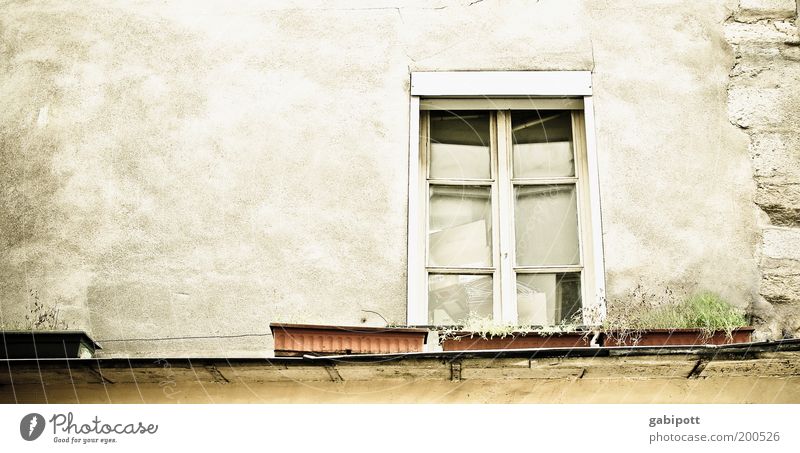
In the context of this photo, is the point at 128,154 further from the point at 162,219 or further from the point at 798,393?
the point at 798,393

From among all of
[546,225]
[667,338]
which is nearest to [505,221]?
[546,225]

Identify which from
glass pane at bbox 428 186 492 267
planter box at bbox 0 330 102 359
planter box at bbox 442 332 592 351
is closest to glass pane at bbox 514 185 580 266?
glass pane at bbox 428 186 492 267

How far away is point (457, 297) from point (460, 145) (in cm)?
94

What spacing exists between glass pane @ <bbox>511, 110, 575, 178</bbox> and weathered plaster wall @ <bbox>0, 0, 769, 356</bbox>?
0.85 ft

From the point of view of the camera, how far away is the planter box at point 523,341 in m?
4.52

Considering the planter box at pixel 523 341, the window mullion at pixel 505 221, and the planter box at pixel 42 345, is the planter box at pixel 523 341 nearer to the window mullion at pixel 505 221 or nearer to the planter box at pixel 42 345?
the window mullion at pixel 505 221

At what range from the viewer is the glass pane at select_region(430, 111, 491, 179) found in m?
5.45

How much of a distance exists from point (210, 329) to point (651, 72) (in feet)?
9.64

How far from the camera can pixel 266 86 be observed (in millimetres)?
5422

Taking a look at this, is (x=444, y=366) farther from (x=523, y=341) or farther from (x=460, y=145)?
(x=460, y=145)

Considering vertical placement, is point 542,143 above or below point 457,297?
above

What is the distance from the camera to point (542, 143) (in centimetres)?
547
